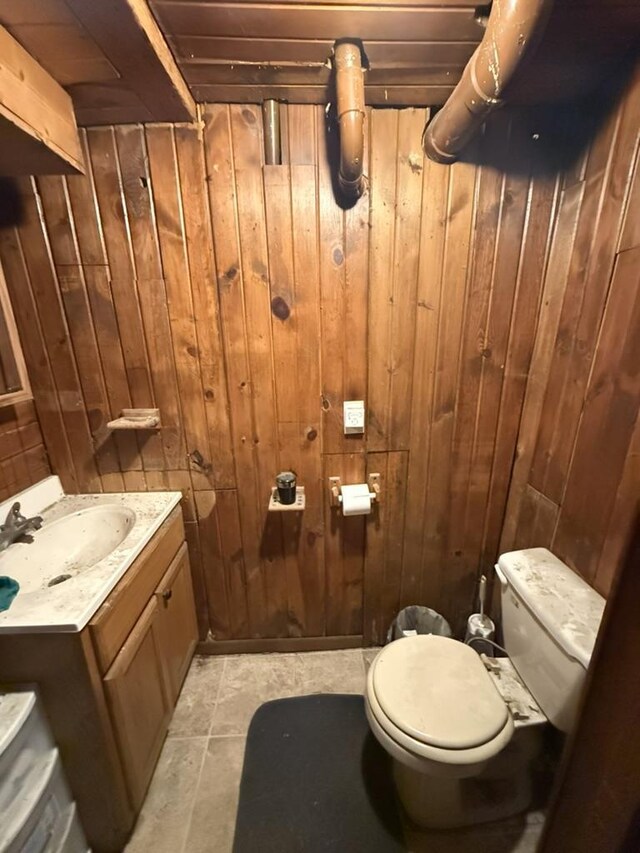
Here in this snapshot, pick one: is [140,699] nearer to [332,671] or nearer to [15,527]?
[15,527]

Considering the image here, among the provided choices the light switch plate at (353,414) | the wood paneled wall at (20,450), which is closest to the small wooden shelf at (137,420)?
the wood paneled wall at (20,450)

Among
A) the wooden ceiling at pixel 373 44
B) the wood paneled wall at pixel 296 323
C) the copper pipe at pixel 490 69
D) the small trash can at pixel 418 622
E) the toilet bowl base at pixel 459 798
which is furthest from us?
the small trash can at pixel 418 622

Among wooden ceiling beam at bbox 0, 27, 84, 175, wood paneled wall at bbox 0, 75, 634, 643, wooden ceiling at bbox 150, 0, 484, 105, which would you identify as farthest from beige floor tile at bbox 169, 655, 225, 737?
wooden ceiling at bbox 150, 0, 484, 105

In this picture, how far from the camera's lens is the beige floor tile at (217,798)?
1.06 meters

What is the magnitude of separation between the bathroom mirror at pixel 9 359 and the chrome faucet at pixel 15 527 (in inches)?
Answer: 14.9

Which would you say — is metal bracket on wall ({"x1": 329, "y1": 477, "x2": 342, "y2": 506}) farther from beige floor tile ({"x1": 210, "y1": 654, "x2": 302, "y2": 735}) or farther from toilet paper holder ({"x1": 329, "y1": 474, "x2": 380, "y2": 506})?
beige floor tile ({"x1": 210, "y1": 654, "x2": 302, "y2": 735})

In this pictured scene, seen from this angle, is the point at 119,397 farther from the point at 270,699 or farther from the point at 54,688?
the point at 270,699

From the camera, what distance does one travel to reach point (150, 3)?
802mm

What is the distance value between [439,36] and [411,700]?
1.84m

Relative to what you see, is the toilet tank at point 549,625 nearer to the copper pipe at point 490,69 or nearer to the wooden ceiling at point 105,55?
the copper pipe at point 490,69

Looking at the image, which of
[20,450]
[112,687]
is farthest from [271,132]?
[112,687]

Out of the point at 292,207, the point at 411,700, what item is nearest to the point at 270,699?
the point at 411,700

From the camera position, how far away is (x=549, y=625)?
972 millimetres

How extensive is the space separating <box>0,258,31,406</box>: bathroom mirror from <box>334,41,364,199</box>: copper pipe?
4.12ft
